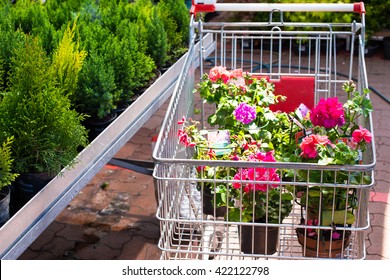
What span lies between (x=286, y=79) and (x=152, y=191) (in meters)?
1.39

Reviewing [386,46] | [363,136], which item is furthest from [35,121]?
[386,46]

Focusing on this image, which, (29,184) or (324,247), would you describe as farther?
(29,184)

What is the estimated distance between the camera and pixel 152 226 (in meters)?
4.10

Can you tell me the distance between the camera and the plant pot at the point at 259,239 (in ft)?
8.63

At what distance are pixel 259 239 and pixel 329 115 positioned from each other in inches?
21.8

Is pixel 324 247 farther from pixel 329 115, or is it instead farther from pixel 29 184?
pixel 29 184

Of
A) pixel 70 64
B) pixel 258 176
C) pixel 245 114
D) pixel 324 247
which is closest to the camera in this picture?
pixel 258 176

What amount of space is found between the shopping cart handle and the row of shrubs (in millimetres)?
466

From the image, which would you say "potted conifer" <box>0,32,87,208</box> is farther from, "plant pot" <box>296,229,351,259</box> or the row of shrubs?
"plant pot" <box>296,229,351,259</box>

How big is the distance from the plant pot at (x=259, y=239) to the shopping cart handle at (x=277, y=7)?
4.14 ft

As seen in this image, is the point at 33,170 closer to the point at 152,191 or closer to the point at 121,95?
the point at 121,95

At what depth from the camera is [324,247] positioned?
8.54 feet

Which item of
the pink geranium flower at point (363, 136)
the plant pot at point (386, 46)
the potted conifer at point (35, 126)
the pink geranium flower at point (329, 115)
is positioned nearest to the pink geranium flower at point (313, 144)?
the pink geranium flower at point (363, 136)

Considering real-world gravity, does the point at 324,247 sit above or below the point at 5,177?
below
